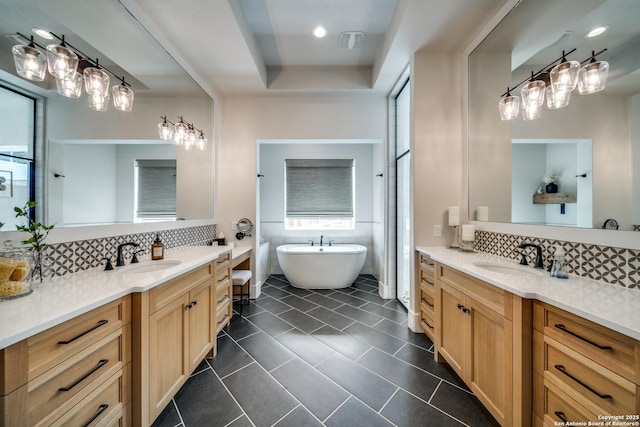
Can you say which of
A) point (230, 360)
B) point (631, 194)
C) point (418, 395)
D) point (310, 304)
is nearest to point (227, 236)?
point (310, 304)

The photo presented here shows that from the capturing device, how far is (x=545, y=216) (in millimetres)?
1602

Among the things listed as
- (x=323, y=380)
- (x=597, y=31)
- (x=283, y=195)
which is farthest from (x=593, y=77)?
(x=283, y=195)

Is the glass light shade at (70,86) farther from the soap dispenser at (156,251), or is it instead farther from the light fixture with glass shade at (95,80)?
the soap dispenser at (156,251)

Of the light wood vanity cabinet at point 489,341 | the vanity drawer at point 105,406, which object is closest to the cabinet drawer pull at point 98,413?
the vanity drawer at point 105,406

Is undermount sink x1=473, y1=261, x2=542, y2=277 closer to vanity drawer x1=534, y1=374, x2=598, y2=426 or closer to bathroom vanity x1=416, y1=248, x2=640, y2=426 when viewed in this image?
bathroom vanity x1=416, y1=248, x2=640, y2=426

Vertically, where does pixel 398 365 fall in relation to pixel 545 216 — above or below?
below

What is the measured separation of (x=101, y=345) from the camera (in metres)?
1.04

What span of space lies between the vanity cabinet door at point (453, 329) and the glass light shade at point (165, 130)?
2.73m

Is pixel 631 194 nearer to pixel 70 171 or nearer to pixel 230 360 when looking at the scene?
pixel 230 360

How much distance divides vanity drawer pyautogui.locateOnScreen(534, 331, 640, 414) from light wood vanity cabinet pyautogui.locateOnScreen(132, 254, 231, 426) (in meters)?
1.96

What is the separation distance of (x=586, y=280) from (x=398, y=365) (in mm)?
1363

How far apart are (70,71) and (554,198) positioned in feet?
10.1

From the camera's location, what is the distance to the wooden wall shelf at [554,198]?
143 centimetres

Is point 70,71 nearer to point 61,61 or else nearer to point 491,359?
point 61,61
